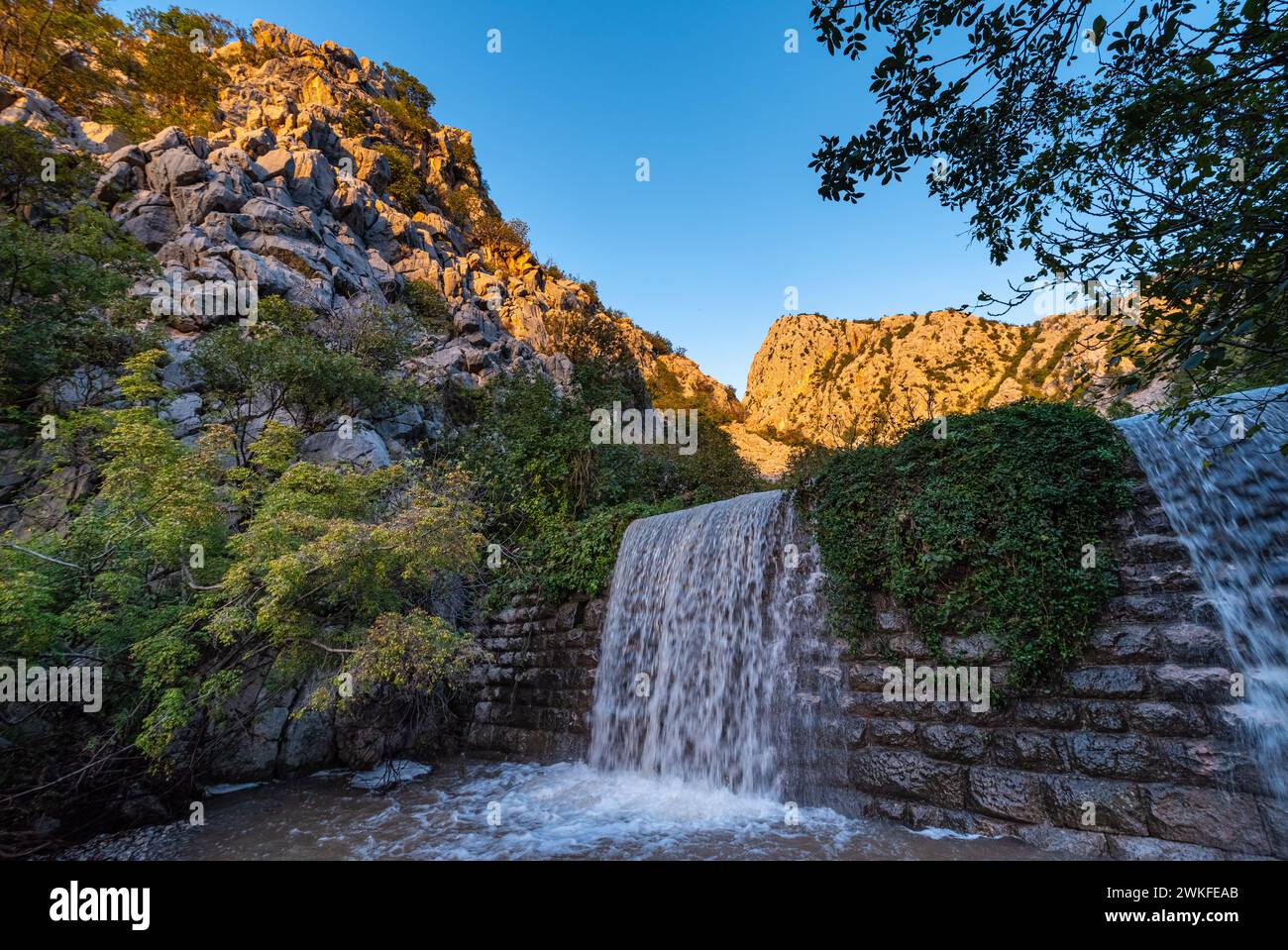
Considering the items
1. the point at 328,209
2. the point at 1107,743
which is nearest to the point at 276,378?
the point at 1107,743

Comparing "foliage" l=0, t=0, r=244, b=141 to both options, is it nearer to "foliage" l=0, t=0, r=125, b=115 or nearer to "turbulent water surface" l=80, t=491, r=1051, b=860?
"foliage" l=0, t=0, r=125, b=115

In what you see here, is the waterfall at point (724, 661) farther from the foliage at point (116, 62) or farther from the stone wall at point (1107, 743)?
the foliage at point (116, 62)

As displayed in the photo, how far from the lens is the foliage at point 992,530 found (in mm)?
4207

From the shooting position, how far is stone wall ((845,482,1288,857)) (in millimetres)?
3445

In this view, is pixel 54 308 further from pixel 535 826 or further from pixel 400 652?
pixel 535 826

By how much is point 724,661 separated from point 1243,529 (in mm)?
4629

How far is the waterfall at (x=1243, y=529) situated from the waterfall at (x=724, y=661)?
286 centimetres

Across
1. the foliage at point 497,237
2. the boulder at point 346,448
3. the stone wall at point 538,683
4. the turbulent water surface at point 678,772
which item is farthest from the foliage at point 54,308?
the foliage at point 497,237

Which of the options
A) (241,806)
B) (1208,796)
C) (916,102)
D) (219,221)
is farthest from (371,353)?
(1208,796)

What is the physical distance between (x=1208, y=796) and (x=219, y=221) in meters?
23.4

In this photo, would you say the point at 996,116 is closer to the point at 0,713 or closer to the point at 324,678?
the point at 324,678

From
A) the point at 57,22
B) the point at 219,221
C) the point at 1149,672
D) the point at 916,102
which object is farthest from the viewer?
the point at 57,22

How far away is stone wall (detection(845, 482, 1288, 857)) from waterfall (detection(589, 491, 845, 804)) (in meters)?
0.83
